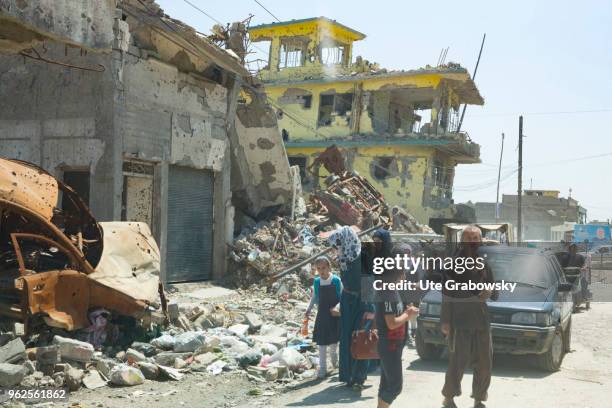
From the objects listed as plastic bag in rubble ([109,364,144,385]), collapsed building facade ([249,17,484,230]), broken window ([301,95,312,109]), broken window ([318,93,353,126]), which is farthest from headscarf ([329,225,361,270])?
broken window ([301,95,312,109])

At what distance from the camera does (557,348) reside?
8.29m

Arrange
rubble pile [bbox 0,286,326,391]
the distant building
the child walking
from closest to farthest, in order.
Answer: rubble pile [bbox 0,286,326,391]
the child walking
the distant building

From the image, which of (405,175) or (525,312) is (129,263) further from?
(405,175)

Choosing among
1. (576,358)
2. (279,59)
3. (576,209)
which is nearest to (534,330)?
(576,358)

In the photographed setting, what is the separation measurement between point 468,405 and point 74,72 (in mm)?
10373

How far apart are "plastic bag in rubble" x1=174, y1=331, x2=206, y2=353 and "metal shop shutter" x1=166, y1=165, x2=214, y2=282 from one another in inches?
260

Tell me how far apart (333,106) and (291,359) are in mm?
31884

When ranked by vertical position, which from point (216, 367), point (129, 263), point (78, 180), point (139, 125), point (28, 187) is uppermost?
point (139, 125)

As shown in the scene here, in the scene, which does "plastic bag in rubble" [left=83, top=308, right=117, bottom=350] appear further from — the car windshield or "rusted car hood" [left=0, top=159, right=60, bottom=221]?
the car windshield

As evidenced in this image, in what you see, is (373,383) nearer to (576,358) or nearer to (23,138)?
(576,358)

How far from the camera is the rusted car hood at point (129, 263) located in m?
8.29

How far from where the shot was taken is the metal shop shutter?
15.1 metres

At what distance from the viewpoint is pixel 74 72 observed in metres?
13.1

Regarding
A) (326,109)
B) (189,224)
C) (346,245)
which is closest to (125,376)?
(346,245)
